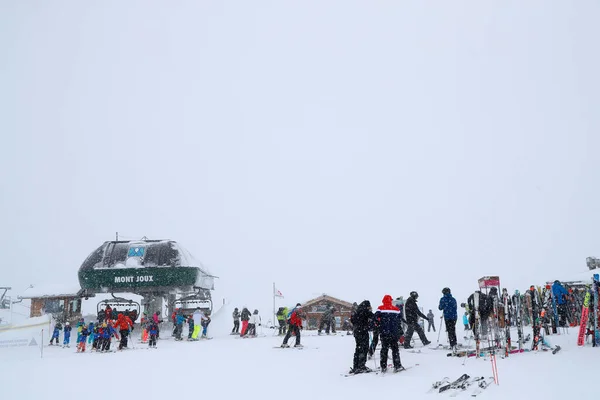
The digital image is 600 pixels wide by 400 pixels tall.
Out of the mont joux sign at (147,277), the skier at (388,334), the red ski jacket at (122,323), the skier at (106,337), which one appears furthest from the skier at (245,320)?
the skier at (388,334)

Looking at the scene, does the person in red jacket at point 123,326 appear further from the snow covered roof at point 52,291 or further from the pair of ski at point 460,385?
the snow covered roof at point 52,291

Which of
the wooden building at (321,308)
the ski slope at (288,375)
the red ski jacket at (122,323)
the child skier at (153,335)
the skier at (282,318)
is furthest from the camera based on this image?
the wooden building at (321,308)

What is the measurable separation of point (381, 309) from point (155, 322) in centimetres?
1421

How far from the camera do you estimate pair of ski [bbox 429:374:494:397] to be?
8.62 meters

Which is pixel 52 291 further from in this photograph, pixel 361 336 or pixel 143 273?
pixel 361 336

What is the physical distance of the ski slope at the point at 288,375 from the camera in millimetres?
9188

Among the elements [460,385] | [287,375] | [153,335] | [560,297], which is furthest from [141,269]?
[460,385]

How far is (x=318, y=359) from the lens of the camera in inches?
576

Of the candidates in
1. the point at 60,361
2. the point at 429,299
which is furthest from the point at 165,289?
the point at 429,299

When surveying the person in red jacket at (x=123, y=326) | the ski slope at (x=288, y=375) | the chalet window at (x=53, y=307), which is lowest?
the ski slope at (x=288, y=375)

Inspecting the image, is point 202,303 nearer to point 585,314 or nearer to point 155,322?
point 155,322

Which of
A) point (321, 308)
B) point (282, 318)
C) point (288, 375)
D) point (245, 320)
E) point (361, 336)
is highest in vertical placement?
point (361, 336)

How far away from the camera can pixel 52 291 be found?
122 feet

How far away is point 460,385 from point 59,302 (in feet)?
115
